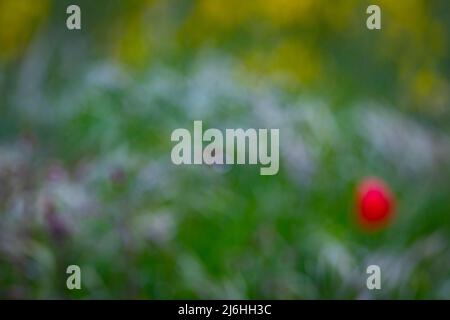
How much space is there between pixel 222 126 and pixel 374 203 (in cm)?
50

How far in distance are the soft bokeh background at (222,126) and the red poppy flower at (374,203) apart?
2 centimetres

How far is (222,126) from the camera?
6.53ft

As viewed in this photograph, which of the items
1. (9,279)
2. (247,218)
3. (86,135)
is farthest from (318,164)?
(9,279)

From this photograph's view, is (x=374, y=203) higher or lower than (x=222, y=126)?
lower

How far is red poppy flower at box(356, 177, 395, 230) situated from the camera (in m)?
1.99

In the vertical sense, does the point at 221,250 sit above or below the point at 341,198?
below

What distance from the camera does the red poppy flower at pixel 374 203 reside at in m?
1.99

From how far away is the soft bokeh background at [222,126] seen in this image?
6.51 feet

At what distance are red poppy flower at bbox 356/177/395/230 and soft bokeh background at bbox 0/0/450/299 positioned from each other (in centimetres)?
2

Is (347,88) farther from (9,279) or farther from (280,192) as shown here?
(9,279)

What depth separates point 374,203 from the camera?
1.99 meters
